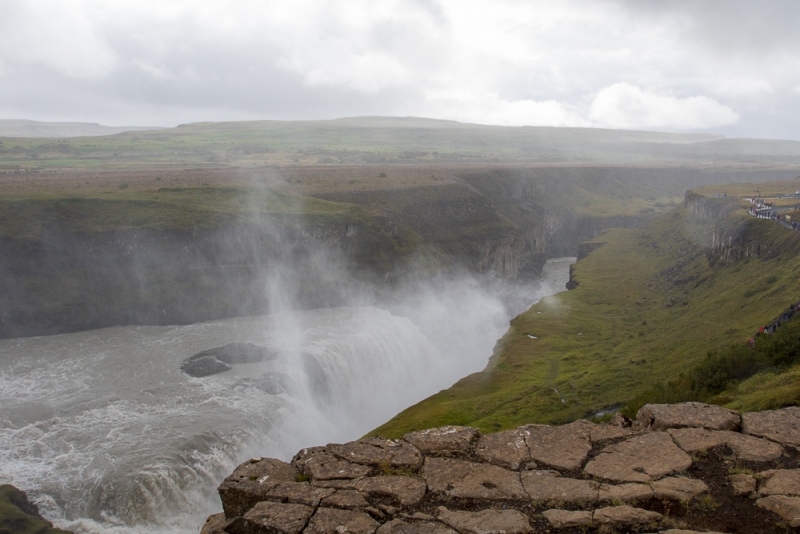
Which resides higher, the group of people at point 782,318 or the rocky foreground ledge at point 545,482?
the rocky foreground ledge at point 545,482

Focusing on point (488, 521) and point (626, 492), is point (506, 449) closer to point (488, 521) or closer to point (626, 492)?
point (488, 521)

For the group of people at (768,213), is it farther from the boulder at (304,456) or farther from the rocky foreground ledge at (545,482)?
the boulder at (304,456)

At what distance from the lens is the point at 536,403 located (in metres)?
47.2

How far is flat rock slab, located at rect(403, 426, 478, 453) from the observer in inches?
611

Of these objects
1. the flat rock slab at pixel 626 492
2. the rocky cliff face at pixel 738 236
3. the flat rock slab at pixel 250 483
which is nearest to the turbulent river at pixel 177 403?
the flat rock slab at pixel 250 483

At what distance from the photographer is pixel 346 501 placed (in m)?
13.3

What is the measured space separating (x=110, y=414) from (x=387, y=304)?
1739 inches

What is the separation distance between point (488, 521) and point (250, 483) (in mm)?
6007

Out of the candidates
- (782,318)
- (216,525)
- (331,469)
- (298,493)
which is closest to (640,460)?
(331,469)

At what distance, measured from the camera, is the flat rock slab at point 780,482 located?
12.5 m

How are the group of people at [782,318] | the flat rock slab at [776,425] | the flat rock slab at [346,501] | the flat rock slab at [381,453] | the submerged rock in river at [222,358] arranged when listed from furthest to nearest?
the submerged rock in river at [222,358] → the group of people at [782,318] → the flat rock slab at [381,453] → the flat rock slab at [776,425] → the flat rock slab at [346,501]

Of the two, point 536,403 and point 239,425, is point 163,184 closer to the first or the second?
point 239,425

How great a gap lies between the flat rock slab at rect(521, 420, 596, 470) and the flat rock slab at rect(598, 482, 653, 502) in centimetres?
124

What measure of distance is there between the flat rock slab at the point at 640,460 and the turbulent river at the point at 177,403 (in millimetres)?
26082
